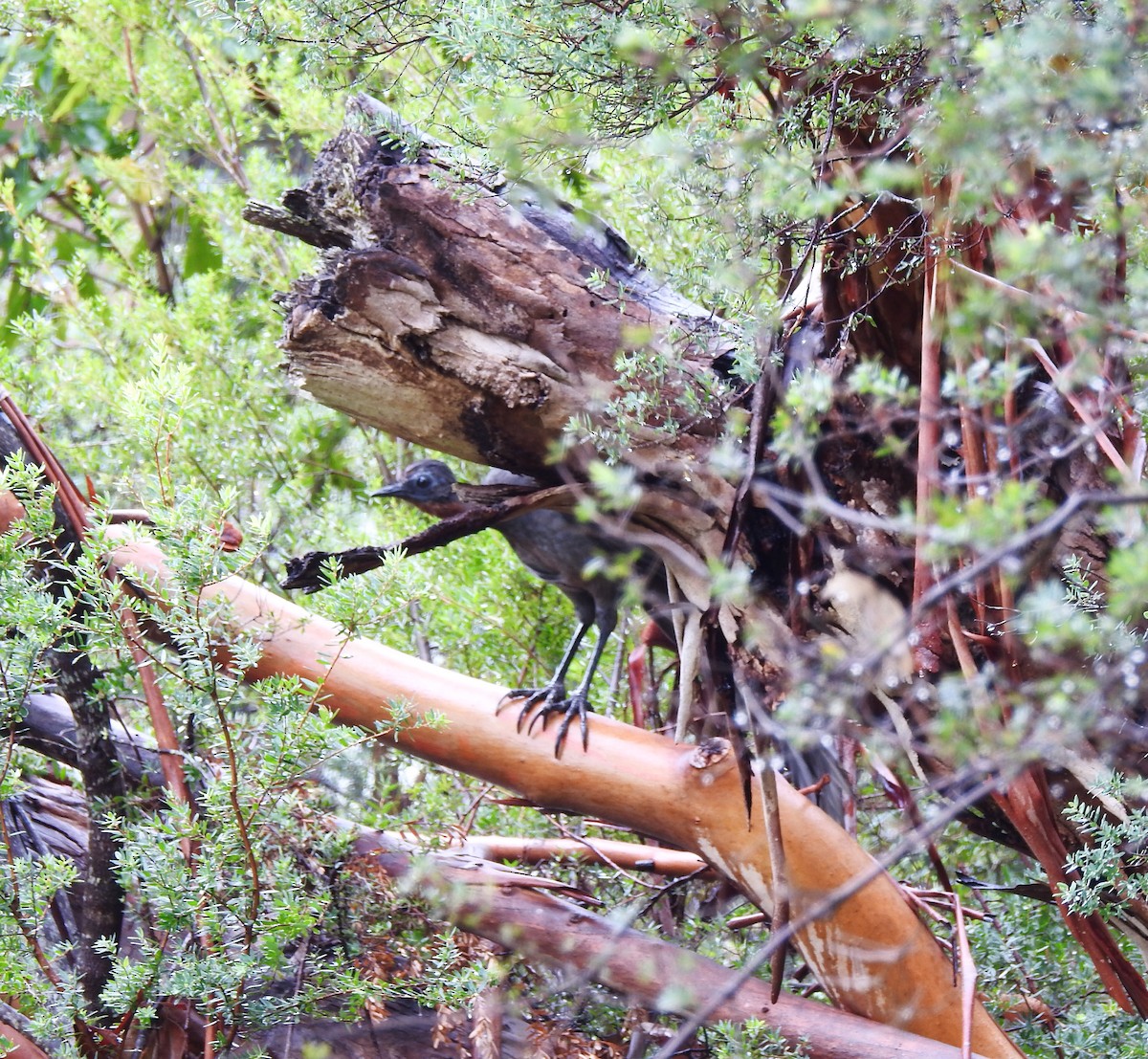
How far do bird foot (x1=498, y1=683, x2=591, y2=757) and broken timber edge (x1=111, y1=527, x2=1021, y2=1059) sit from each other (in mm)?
13

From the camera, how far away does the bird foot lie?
5.80 ft

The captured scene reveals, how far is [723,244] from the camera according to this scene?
1.36m

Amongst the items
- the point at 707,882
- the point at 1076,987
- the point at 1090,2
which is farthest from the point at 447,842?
the point at 1090,2

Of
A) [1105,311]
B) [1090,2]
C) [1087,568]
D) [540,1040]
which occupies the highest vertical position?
[1090,2]

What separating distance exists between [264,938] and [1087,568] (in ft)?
3.87

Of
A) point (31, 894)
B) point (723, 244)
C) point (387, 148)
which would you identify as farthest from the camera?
point (387, 148)

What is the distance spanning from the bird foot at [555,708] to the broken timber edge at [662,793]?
13 mm

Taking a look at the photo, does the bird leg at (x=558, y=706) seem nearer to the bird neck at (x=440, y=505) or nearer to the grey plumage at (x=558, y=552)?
the grey plumage at (x=558, y=552)

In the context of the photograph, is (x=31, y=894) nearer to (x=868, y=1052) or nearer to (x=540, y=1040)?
Answer: (x=540, y=1040)

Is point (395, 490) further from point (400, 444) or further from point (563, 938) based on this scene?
point (563, 938)

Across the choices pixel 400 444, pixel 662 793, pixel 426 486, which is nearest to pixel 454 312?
pixel 426 486

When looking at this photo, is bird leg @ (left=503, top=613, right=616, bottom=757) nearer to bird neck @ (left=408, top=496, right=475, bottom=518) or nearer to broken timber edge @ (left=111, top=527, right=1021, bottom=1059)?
broken timber edge @ (left=111, top=527, right=1021, bottom=1059)

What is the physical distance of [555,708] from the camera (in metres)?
1.84

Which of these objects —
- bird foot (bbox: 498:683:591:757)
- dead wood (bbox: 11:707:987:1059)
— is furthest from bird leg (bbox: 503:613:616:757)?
dead wood (bbox: 11:707:987:1059)
